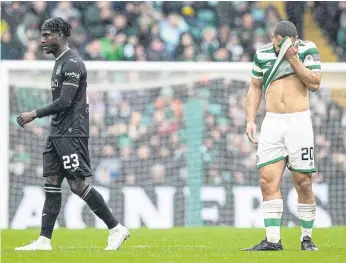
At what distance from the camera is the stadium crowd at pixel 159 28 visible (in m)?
19.4

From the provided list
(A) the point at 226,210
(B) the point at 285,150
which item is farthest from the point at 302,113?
Answer: (A) the point at 226,210

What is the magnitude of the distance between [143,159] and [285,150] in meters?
8.10

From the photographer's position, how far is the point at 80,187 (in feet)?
34.2

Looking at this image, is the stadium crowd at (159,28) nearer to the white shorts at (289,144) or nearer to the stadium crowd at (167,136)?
the stadium crowd at (167,136)

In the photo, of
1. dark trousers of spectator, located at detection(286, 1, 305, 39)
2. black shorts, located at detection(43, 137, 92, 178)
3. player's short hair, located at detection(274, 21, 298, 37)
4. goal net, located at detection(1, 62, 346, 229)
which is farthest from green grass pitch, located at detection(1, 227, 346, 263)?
dark trousers of spectator, located at detection(286, 1, 305, 39)

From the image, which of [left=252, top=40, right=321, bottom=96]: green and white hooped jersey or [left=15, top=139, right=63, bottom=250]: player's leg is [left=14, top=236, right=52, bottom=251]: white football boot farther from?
[left=252, top=40, right=321, bottom=96]: green and white hooped jersey

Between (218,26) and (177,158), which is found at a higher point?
(218,26)

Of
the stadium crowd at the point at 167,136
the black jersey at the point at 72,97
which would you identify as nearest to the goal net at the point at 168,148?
the stadium crowd at the point at 167,136

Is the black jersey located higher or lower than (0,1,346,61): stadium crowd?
lower

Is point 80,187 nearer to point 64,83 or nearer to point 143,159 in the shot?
point 64,83

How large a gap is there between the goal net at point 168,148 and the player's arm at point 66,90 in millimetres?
7242

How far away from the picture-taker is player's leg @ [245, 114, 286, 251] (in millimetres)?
10062

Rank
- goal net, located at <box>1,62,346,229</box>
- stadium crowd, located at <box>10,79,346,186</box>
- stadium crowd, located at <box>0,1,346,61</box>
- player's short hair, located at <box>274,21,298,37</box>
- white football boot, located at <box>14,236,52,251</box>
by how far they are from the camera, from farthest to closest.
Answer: stadium crowd, located at <box>0,1,346,61</box> < stadium crowd, located at <box>10,79,346,186</box> < goal net, located at <box>1,62,346,229</box> < white football boot, located at <box>14,236,52,251</box> < player's short hair, located at <box>274,21,298,37</box>

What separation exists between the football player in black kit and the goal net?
711 cm
